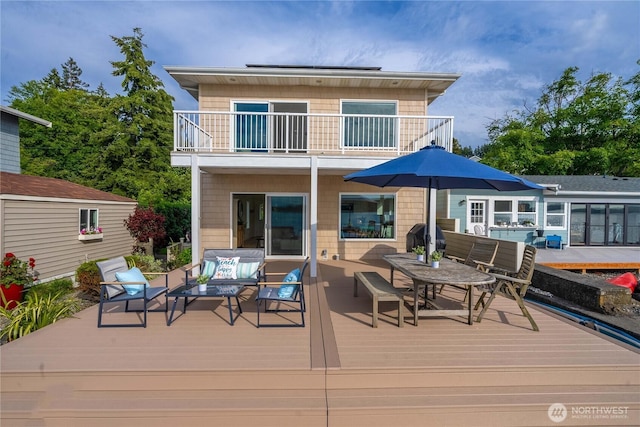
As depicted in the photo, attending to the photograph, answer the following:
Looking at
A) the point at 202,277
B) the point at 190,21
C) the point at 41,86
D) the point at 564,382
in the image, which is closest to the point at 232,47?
the point at 190,21

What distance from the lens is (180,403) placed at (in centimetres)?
281

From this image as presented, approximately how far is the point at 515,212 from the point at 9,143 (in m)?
20.9

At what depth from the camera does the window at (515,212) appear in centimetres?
1248

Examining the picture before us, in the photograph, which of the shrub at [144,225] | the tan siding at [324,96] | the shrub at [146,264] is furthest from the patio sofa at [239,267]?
the shrub at [144,225]

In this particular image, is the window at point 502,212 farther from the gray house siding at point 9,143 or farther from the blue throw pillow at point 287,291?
the gray house siding at point 9,143

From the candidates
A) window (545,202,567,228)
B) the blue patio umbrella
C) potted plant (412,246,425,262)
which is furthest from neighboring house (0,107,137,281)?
window (545,202,567,228)

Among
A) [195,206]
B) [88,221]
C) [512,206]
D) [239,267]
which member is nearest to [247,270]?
[239,267]

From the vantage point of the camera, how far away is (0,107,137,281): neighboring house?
737 cm

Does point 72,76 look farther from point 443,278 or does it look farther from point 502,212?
point 443,278

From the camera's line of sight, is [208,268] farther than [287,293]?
Yes

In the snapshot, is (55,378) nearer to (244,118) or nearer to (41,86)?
(244,118)

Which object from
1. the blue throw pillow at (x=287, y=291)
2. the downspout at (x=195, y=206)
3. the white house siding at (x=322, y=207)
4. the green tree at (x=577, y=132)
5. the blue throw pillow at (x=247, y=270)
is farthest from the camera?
the green tree at (x=577, y=132)

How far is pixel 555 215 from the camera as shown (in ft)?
41.5

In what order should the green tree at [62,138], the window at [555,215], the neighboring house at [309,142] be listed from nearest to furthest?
the neighboring house at [309,142]
the window at [555,215]
the green tree at [62,138]
